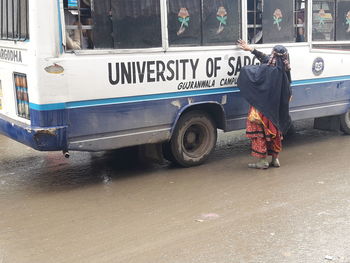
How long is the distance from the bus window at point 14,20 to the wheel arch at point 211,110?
7.08 feet

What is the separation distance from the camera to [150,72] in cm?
587

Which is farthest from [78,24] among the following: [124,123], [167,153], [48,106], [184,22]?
[167,153]

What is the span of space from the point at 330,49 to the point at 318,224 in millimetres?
4152

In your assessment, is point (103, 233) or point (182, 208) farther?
point (182, 208)

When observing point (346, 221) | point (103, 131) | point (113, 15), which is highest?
point (113, 15)

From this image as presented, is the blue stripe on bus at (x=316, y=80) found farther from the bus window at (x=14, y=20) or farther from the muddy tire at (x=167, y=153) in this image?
the bus window at (x=14, y=20)

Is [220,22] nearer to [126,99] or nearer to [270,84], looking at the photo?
[270,84]

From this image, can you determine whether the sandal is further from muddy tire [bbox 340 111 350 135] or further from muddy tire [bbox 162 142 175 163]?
muddy tire [bbox 340 111 350 135]

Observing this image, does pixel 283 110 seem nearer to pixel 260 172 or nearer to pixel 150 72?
pixel 260 172

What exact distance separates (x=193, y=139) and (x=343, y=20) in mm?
3481

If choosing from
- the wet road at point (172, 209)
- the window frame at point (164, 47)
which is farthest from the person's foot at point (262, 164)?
the window frame at point (164, 47)

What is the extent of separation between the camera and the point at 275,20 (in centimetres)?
707

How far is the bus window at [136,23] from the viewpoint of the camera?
556cm

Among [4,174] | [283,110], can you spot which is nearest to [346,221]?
[283,110]
